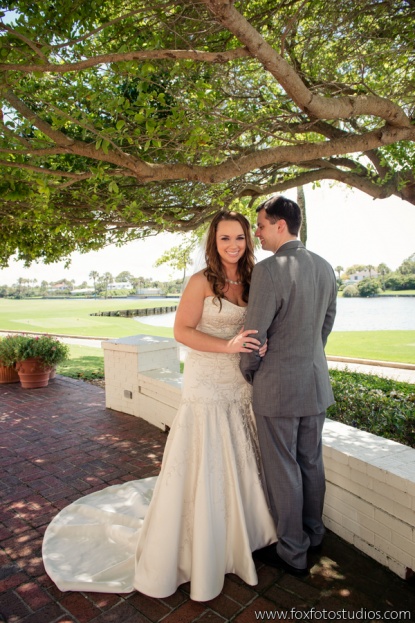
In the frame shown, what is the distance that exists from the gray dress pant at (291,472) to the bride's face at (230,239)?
3.58 feet

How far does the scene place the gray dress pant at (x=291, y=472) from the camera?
2682 millimetres

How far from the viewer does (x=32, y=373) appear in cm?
860

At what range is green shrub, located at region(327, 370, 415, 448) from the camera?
446cm

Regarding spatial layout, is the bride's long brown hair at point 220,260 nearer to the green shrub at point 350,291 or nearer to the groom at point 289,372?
the groom at point 289,372

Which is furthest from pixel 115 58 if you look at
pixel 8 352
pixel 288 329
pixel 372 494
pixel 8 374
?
pixel 8 374

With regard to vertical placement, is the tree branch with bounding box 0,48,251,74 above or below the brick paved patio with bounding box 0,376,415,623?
above

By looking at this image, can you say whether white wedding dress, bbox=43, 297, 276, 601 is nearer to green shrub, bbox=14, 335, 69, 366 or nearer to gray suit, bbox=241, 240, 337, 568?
gray suit, bbox=241, 240, 337, 568

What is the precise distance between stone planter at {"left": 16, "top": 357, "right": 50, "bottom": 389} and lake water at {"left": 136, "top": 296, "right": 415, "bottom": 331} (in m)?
22.4

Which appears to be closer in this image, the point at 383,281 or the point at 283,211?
the point at 283,211

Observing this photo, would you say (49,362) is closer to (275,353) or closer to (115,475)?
(115,475)

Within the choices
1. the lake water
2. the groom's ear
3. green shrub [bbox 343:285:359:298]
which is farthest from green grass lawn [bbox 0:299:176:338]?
the groom's ear

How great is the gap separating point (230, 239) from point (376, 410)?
346cm

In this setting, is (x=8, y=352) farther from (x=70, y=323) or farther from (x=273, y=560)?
(x=70, y=323)

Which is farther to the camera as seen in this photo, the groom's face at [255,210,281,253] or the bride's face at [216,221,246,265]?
the bride's face at [216,221,246,265]
